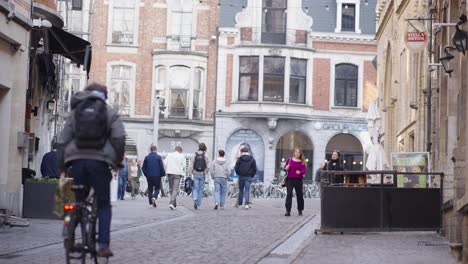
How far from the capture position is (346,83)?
52.9 metres

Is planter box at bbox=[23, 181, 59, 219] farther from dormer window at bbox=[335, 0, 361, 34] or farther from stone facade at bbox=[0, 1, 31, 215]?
dormer window at bbox=[335, 0, 361, 34]

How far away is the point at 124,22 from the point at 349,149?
45.8 feet

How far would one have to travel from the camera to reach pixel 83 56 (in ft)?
78.1

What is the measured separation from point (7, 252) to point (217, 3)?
4121 cm

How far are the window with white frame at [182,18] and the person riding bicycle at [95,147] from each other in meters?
43.4

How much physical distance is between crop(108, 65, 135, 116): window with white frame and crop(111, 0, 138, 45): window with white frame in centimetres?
148

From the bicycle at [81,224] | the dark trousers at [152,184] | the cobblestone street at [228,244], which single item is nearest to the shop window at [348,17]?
the dark trousers at [152,184]

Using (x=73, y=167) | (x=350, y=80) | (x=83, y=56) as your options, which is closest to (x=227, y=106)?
(x=350, y=80)

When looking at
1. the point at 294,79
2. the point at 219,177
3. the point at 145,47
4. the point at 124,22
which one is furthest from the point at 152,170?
the point at 124,22

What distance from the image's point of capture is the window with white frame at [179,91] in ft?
170

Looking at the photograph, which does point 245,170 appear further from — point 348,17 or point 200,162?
point 348,17

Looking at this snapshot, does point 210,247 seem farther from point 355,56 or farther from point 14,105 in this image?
point 355,56

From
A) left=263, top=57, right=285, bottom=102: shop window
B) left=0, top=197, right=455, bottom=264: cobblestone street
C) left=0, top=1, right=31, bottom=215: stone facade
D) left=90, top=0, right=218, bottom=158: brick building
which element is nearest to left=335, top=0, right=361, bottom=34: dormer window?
left=263, top=57, right=285, bottom=102: shop window

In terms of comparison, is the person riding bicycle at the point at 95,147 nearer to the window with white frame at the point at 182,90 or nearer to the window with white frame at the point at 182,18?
the window with white frame at the point at 182,90
